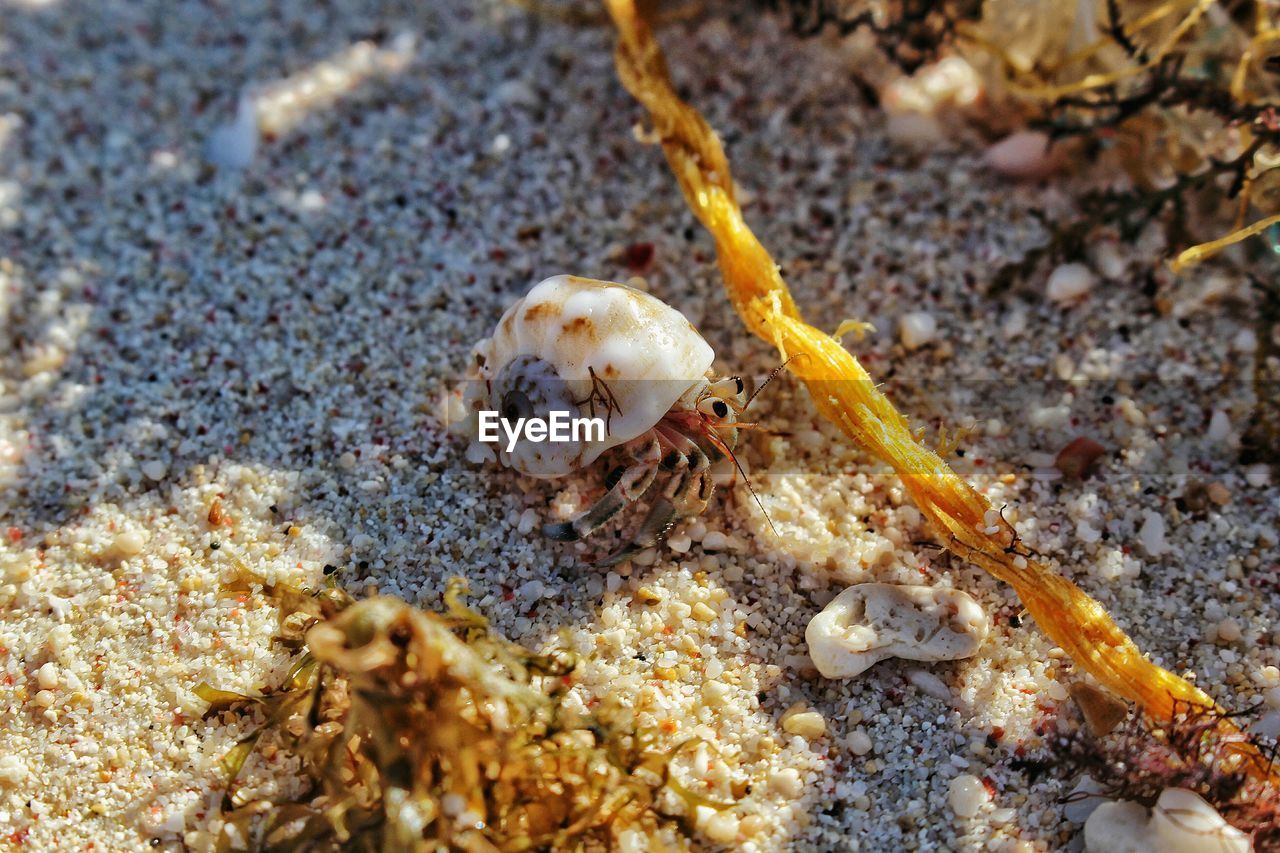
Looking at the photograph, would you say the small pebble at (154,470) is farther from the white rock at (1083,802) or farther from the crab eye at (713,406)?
the white rock at (1083,802)

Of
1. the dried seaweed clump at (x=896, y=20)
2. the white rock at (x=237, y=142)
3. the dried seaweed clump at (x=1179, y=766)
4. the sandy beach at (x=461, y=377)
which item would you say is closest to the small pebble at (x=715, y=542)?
the sandy beach at (x=461, y=377)

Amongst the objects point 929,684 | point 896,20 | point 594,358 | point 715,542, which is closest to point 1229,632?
point 929,684

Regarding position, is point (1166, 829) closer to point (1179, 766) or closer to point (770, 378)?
point (1179, 766)

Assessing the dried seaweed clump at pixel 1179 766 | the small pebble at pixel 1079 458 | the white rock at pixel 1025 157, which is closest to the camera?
the dried seaweed clump at pixel 1179 766

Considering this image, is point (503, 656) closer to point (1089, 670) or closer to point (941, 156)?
point (1089, 670)

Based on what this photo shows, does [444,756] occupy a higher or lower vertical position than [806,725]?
higher

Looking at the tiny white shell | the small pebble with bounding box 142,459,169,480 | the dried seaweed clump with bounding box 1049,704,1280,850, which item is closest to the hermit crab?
the tiny white shell

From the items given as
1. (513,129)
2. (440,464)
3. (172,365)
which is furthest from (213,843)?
(513,129)
